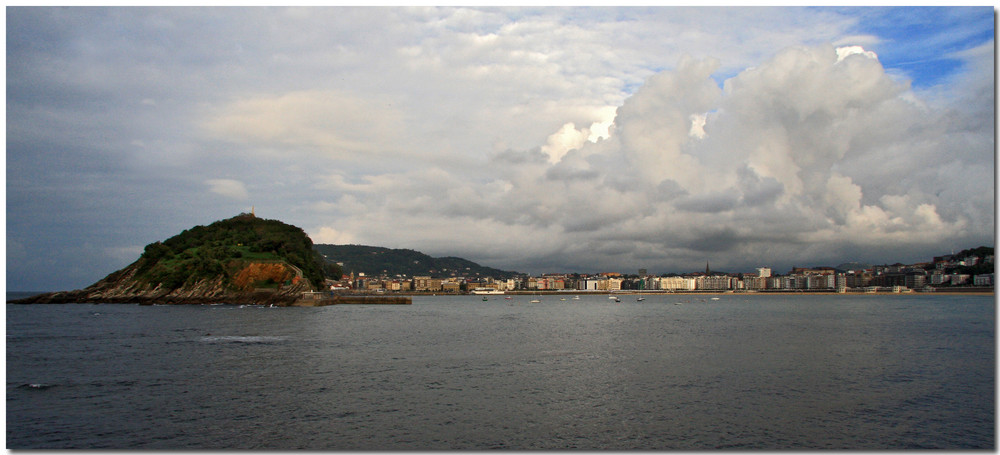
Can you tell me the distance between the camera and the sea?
1736 cm

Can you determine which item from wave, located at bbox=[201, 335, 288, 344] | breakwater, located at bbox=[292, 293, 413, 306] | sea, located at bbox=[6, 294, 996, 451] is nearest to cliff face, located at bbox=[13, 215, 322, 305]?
breakwater, located at bbox=[292, 293, 413, 306]

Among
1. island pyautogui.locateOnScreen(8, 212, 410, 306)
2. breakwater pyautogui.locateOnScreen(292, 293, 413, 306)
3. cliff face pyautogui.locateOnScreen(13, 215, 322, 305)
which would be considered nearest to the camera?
breakwater pyautogui.locateOnScreen(292, 293, 413, 306)

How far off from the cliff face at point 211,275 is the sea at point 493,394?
225 ft

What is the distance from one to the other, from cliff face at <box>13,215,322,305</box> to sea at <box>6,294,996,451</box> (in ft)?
225

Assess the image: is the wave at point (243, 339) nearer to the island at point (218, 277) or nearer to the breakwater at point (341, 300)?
the island at point (218, 277)

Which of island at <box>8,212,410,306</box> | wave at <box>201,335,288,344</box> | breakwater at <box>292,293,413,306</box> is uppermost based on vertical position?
island at <box>8,212,410,306</box>

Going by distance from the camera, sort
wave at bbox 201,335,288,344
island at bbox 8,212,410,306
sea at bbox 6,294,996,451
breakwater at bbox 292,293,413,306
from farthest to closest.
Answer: island at bbox 8,212,410,306
breakwater at bbox 292,293,413,306
wave at bbox 201,335,288,344
sea at bbox 6,294,996,451

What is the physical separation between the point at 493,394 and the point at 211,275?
346 ft

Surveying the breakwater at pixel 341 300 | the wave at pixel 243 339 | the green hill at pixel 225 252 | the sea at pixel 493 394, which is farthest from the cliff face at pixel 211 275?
the sea at pixel 493 394

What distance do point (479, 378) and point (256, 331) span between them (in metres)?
30.4

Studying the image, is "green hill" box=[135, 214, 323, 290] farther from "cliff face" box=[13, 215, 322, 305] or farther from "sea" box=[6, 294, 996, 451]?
"sea" box=[6, 294, 996, 451]

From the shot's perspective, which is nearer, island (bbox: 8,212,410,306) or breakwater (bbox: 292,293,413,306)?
breakwater (bbox: 292,293,413,306)

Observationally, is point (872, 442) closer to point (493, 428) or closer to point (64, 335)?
point (493, 428)

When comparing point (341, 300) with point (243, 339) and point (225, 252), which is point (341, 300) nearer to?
point (225, 252)
